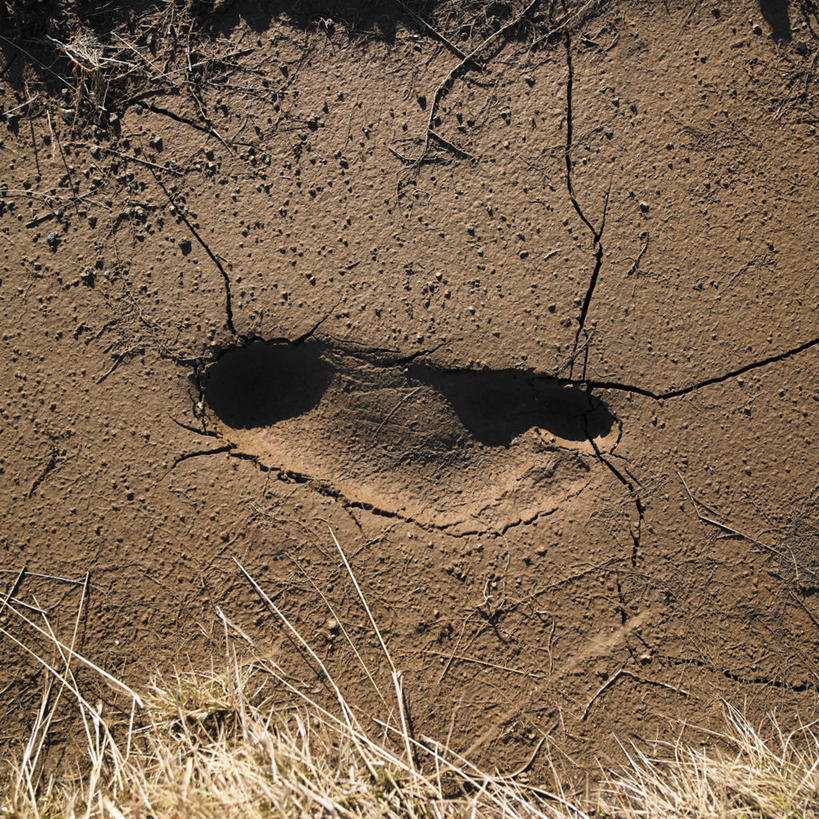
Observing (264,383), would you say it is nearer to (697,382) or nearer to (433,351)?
(433,351)

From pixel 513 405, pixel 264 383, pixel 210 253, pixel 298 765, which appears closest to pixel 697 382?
pixel 513 405

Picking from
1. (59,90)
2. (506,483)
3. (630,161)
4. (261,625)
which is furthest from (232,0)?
(261,625)

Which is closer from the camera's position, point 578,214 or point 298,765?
point 298,765

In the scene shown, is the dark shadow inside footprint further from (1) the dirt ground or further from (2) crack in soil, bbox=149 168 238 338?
(2) crack in soil, bbox=149 168 238 338

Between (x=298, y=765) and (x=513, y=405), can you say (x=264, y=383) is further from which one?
(x=298, y=765)

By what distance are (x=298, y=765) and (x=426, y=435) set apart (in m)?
1.14

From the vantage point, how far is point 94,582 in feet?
7.30

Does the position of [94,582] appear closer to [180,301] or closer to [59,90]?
[180,301]

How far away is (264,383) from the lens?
7.63 ft

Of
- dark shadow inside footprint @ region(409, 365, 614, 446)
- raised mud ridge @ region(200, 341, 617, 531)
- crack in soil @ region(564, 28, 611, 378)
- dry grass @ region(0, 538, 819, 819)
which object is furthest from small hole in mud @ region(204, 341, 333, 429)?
crack in soil @ region(564, 28, 611, 378)

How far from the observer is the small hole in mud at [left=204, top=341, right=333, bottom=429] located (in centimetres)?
227

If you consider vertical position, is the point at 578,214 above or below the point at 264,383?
above

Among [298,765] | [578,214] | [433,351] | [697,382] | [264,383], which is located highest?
[578,214]

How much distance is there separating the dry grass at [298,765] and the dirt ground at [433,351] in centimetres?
7
